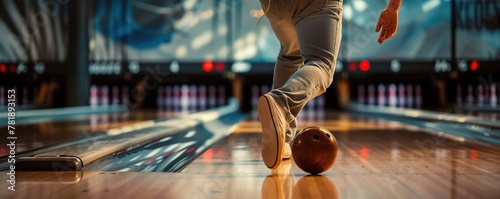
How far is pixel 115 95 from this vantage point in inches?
397

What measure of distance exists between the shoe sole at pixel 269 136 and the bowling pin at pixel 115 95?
8.46 metres

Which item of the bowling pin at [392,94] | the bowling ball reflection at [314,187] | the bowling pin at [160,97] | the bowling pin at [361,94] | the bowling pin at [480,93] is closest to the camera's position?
the bowling ball reflection at [314,187]

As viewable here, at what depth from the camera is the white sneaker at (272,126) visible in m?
1.68

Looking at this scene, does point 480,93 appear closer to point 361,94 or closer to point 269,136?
point 361,94

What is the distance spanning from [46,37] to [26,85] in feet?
6.57

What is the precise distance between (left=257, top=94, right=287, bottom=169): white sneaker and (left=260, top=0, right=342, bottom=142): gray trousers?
0.03 meters

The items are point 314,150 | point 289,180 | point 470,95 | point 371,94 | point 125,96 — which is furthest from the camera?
point 371,94

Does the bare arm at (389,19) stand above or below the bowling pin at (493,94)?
above

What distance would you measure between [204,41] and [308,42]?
6.28 metres

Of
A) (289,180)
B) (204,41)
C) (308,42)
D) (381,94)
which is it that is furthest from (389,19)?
(381,94)

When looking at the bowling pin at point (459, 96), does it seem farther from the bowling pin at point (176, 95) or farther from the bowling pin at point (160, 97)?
the bowling pin at point (160, 97)

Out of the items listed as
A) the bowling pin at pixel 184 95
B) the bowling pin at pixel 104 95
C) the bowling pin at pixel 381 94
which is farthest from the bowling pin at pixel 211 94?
the bowling pin at pixel 381 94

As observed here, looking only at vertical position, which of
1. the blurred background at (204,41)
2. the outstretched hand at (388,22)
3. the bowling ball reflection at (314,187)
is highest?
the blurred background at (204,41)

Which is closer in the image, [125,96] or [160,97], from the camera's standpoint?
[160,97]
